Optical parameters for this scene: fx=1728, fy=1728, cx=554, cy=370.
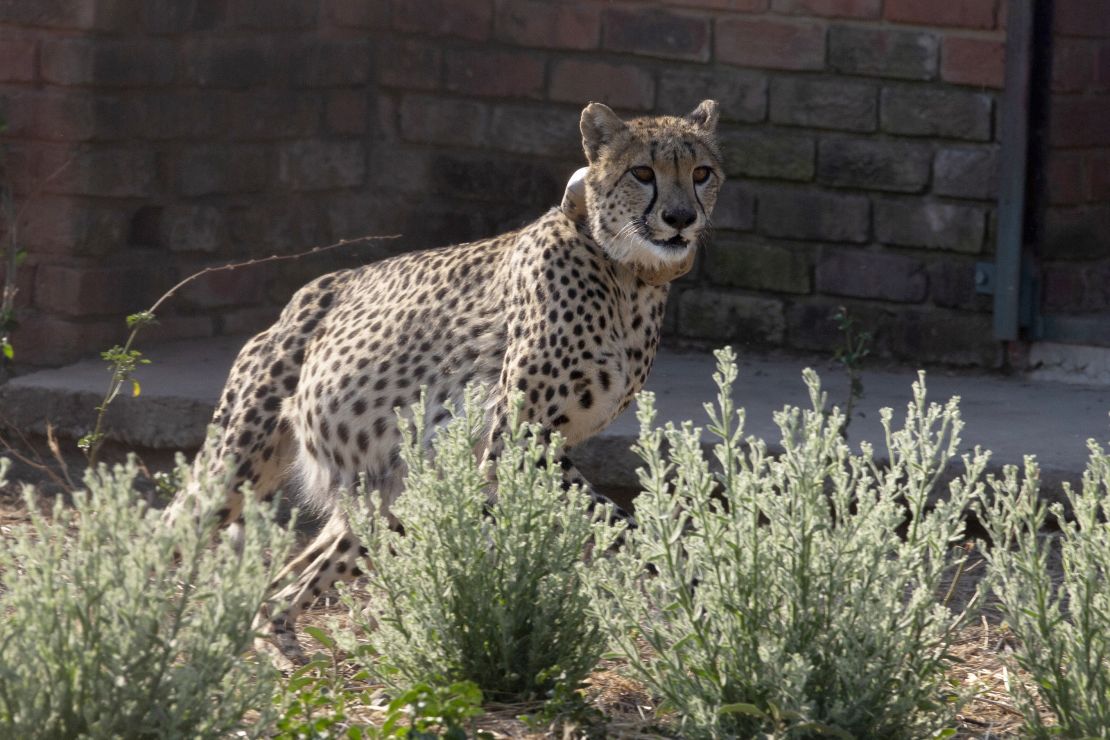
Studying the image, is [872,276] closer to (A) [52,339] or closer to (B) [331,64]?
(B) [331,64]

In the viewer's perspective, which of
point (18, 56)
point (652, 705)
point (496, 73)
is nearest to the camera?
point (652, 705)

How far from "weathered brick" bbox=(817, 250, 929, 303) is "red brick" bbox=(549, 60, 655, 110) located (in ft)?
3.26

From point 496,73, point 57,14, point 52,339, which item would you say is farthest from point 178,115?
point 496,73

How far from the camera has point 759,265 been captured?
23.1 ft

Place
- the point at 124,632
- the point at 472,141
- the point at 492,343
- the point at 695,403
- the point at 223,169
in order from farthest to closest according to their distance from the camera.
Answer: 1. the point at 472,141
2. the point at 223,169
3. the point at 695,403
4. the point at 492,343
5. the point at 124,632

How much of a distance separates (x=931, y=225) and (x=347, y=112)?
2.54 metres

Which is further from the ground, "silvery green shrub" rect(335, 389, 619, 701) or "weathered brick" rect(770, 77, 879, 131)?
"weathered brick" rect(770, 77, 879, 131)

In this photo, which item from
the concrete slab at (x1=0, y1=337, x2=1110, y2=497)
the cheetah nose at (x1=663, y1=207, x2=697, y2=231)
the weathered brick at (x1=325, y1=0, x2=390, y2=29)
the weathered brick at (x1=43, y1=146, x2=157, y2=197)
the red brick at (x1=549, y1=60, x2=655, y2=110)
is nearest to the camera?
the cheetah nose at (x1=663, y1=207, x2=697, y2=231)

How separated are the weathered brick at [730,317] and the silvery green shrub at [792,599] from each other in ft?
12.7

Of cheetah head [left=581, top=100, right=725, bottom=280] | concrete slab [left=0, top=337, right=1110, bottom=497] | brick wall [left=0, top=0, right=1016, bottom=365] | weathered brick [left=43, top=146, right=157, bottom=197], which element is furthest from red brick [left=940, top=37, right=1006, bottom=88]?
weathered brick [left=43, top=146, right=157, bottom=197]

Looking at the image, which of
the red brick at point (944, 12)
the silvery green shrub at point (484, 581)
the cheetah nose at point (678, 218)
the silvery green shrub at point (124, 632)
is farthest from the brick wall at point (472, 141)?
the silvery green shrub at point (124, 632)

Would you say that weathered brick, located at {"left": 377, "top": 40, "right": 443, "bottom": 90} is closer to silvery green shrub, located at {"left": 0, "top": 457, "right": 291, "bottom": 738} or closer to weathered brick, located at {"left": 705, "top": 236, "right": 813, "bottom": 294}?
weathered brick, located at {"left": 705, "top": 236, "right": 813, "bottom": 294}

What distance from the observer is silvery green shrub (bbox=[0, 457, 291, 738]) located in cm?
273

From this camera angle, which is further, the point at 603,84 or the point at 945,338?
the point at 603,84
